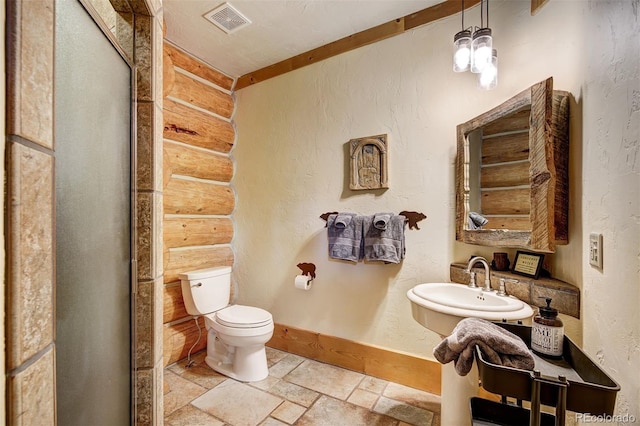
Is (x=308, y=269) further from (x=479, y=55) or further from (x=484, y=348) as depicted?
(x=479, y=55)

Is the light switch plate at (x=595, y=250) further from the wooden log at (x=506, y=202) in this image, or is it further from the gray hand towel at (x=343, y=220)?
the gray hand towel at (x=343, y=220)

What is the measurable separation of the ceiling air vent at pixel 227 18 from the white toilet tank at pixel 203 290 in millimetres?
1877

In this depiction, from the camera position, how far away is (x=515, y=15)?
67.7 inches

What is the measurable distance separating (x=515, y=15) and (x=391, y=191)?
4.11ft

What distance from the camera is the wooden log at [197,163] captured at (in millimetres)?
2371

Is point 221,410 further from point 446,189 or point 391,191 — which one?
point 446,189

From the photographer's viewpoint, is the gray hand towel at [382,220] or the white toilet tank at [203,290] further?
the white toilet tank at [203,290]

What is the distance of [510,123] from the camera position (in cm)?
163

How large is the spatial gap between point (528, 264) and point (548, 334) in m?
0.71

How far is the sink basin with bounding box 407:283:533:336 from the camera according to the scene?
1.30m

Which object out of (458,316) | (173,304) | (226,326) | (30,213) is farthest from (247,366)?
(30,213)

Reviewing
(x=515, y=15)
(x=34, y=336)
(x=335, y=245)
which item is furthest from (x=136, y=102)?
(x=515, y=15)

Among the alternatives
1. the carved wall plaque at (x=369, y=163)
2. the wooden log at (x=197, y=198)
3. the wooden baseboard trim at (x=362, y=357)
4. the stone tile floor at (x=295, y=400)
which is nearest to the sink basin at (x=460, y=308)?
the wooden baseboard trim at (x=362, y=357)

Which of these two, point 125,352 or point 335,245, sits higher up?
point 335,245
